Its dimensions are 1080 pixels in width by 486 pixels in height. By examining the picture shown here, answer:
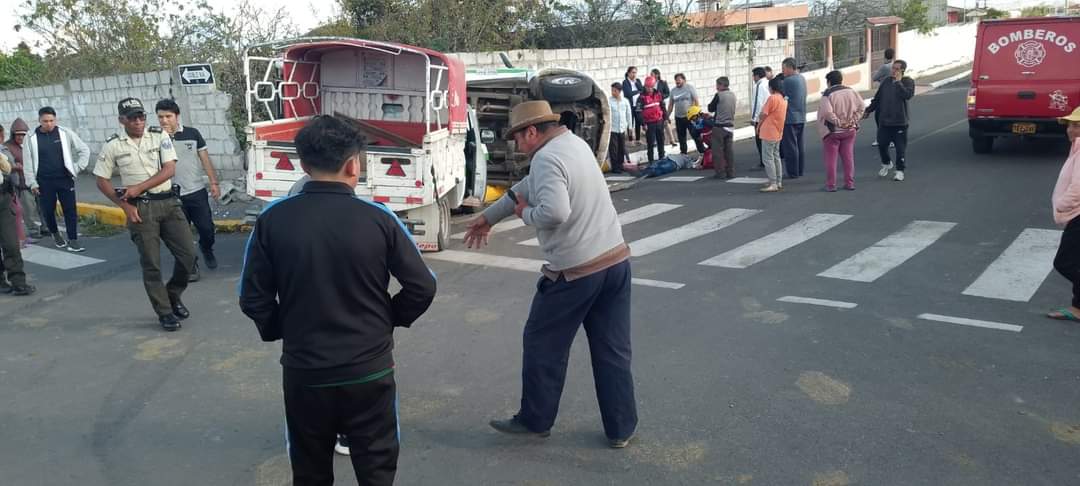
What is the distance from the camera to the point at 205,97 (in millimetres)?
14508

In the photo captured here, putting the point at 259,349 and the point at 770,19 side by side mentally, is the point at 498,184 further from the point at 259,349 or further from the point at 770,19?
the point at 770,19

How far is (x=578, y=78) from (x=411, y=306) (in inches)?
429

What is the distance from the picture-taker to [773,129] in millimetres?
11992

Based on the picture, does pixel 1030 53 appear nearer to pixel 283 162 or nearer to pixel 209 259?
pixel 283 162

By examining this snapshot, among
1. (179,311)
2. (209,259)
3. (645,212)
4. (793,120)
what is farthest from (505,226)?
(793,120)

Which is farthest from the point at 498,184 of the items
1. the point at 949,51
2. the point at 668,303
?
the point at 949,51

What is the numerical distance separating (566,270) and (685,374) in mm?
1596

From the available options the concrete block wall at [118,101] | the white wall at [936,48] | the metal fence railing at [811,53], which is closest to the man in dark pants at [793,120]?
the concrete block wall at [118,101]

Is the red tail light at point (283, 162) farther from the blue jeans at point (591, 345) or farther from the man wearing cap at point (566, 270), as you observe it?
the blue jeans at point (591, 345)

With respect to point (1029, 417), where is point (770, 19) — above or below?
above

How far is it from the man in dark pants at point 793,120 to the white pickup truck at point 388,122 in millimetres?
4950

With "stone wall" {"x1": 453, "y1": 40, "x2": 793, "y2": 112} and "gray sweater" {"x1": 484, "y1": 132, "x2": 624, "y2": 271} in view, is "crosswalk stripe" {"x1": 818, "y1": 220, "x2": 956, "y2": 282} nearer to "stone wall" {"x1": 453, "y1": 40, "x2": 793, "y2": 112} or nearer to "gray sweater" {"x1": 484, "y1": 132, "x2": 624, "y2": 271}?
"gray sweater" {"x1": 484, "y1": 132, "x2": 624, "y2": 271}

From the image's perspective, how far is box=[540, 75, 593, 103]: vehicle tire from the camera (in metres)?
13.4

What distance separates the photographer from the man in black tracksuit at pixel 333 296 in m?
3.02
